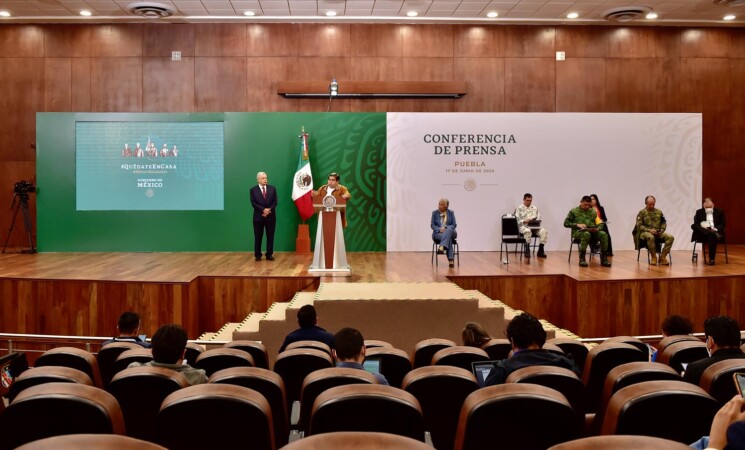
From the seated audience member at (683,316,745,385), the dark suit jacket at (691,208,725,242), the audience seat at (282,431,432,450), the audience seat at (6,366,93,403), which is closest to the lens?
the audience seat at (282,431,432,450)

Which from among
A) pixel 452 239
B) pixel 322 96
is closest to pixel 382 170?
pixel 322 96

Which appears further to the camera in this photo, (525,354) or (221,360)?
(221,360)

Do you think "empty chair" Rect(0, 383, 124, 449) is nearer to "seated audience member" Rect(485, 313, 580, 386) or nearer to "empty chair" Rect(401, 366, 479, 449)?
"empty chair" Rect(401, 366, 479, 449)

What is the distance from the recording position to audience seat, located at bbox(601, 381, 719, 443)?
1700 millimetres

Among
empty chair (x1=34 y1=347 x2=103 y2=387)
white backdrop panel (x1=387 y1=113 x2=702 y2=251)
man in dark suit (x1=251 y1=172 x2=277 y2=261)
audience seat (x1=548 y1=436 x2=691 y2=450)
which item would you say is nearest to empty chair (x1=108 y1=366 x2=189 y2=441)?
empty chair (x1=34 y1=347 x2=103 y2=387)

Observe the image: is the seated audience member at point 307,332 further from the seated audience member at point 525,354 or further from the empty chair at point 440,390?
the empty chair at point 440,390

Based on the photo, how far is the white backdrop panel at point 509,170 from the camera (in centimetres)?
1100

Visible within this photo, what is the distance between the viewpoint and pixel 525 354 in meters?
2.63

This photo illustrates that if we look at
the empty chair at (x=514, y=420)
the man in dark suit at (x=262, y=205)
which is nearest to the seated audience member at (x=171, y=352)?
the empty chair at (x=514, y=420)

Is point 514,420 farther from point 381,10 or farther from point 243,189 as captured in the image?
point 381,10

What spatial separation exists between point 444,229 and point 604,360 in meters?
5.96

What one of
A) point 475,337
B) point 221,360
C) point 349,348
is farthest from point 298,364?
point 475,337

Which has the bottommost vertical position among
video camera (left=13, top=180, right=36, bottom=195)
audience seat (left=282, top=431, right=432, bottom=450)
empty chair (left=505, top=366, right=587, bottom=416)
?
empty chair (left=505, top=366, right=587, bottom=416)

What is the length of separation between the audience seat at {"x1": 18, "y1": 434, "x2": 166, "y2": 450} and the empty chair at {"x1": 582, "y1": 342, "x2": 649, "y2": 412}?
2.38 metres
